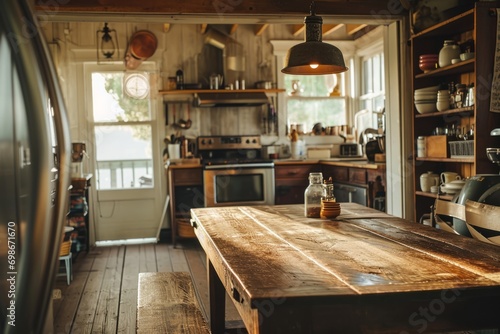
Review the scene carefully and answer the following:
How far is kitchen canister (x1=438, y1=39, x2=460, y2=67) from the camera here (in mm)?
3887

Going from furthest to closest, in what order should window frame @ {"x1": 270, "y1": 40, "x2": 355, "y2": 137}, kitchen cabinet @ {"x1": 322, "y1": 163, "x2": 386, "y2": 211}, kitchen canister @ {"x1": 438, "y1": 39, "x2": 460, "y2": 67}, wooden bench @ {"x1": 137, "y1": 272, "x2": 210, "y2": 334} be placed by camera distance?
window frame @ {"x1": 270, "y1": 40, "x2": 355, "y2": 137} → kitchen cabinet @ {"x1": 322, "y1": 163, "x2": 386, "y2": 211} → kitchen canister @ {"x1": 438, "y1": 39, "x2": 460, "y2": 67} → wooden bench @ {"x1": 137, "y1": 272, "x2": 210, "y2": 334}

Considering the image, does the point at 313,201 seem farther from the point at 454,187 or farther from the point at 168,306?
the point at 454,187

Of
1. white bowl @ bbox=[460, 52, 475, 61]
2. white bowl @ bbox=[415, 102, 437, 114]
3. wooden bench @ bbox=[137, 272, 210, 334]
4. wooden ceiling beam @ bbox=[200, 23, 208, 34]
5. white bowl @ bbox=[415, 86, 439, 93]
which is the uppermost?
wooden ceiling beam @ bbox=[200, 23, 208, 34]

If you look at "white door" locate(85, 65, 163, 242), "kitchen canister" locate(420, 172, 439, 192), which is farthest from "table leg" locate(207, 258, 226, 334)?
"white door" locate(85, 65, 163, 242)

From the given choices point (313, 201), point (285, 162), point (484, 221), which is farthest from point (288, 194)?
point (484, 221)

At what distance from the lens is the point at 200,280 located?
4391 mm

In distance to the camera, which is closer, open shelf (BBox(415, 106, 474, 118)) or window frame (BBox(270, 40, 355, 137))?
open shelf (BBox(415, 106, 474, 118))

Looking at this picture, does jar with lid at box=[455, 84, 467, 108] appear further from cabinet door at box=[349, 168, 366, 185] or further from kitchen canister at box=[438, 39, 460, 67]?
cabinet door at box=[349, 168, 366, 185]

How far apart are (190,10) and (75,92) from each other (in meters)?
2.50

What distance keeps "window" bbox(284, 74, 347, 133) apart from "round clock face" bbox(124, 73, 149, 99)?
169 cm

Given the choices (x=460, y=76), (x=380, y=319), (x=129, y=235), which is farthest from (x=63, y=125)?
(x=129, y=235)

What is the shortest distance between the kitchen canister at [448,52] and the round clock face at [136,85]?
3.44m

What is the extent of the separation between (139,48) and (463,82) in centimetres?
354

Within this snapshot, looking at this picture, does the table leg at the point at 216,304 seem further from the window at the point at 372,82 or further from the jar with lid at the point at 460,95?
the window at the point at 372,82
